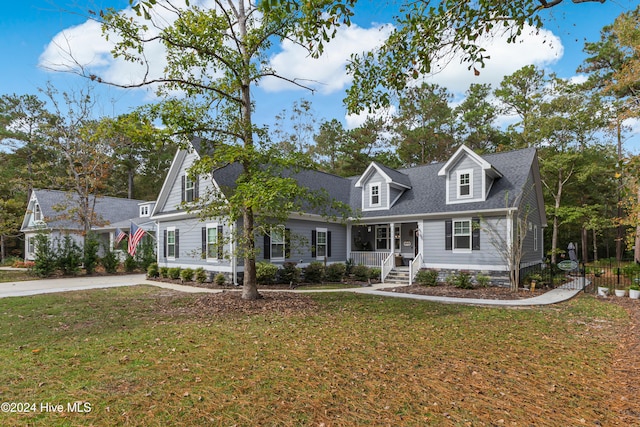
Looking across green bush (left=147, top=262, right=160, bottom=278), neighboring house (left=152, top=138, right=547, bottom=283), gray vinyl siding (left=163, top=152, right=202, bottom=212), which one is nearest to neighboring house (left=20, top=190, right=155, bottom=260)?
green bush (left=147, top=262, right=160, bottom=278)

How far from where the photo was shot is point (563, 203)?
2662 centimetres

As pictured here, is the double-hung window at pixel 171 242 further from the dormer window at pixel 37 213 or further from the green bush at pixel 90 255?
the dormer window at pixel 37 213

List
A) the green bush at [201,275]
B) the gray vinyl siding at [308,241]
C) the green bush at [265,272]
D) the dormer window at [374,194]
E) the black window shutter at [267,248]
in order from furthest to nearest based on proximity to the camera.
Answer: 1. the dormer window at [374,194]
2. the gray vinyl siding at [308,241]
3. the green bush at [201,275]
4. the black window shutter at [267,248]
5. the green bush at [265,272]

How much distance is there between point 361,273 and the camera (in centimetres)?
1700

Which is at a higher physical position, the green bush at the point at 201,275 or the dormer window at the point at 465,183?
the dormer window at the point at 465,183

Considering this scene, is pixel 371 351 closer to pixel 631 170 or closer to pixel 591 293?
pixel 631 170

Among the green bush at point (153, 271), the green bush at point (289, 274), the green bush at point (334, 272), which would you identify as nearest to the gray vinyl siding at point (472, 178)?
the green bush at point (334, 272)

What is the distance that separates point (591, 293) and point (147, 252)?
74.8 feet

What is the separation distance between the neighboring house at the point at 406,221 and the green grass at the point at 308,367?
17.9 ft

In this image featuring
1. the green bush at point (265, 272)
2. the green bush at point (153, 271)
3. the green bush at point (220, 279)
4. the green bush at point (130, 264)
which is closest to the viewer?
the green bush at point (265, 272)

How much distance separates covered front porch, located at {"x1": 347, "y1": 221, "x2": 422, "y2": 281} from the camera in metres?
17.9

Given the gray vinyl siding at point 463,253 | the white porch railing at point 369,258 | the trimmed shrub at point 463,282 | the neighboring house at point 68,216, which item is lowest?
the trimmed shrub at point 463,282

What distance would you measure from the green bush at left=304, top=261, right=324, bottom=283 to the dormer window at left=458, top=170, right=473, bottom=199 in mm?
7238

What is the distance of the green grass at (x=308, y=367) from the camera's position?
3676 mm
